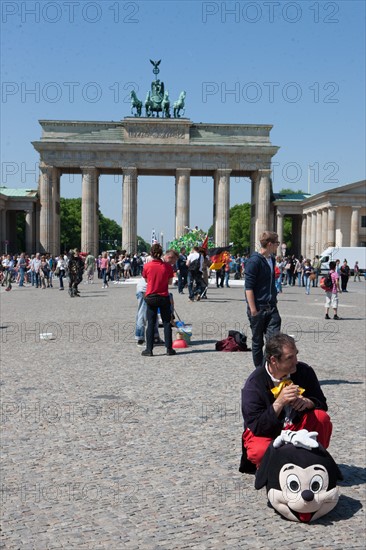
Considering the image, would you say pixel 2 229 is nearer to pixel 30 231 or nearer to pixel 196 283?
pixel 30 231

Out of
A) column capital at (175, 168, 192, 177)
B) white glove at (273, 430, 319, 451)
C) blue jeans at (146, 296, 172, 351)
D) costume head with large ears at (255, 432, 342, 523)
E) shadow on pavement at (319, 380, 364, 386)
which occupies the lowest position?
shadow on pavement at (319, 380, 364, 386)

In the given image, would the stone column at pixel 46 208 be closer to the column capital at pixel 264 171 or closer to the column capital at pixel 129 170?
the column capital at pixel 129 170

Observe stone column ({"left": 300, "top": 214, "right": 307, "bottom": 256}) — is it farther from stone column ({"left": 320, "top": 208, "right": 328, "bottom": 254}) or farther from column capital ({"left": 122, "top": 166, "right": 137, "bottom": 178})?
column capital ({"left": 122, "top": 166, "right": 137, "bottom": 178})

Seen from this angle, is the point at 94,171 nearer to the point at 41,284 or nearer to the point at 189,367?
the point at 41,284

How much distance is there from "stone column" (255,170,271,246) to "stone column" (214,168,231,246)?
10.9 feet

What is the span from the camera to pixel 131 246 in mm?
73875

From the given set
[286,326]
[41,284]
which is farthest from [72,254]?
[286,326]

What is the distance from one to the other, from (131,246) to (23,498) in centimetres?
6888

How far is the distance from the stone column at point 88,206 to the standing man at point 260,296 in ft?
213

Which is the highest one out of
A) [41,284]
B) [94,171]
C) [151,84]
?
[151,84]

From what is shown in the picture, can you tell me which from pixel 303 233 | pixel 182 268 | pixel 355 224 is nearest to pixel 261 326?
pixel 182 268

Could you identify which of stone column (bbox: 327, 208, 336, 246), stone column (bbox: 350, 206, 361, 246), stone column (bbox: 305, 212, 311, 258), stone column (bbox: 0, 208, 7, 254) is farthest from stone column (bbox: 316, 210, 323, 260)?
stone column (bbox: 0, 208, 7, 254)

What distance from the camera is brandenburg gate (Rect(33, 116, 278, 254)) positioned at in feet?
241

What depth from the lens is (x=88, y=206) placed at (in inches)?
2891
